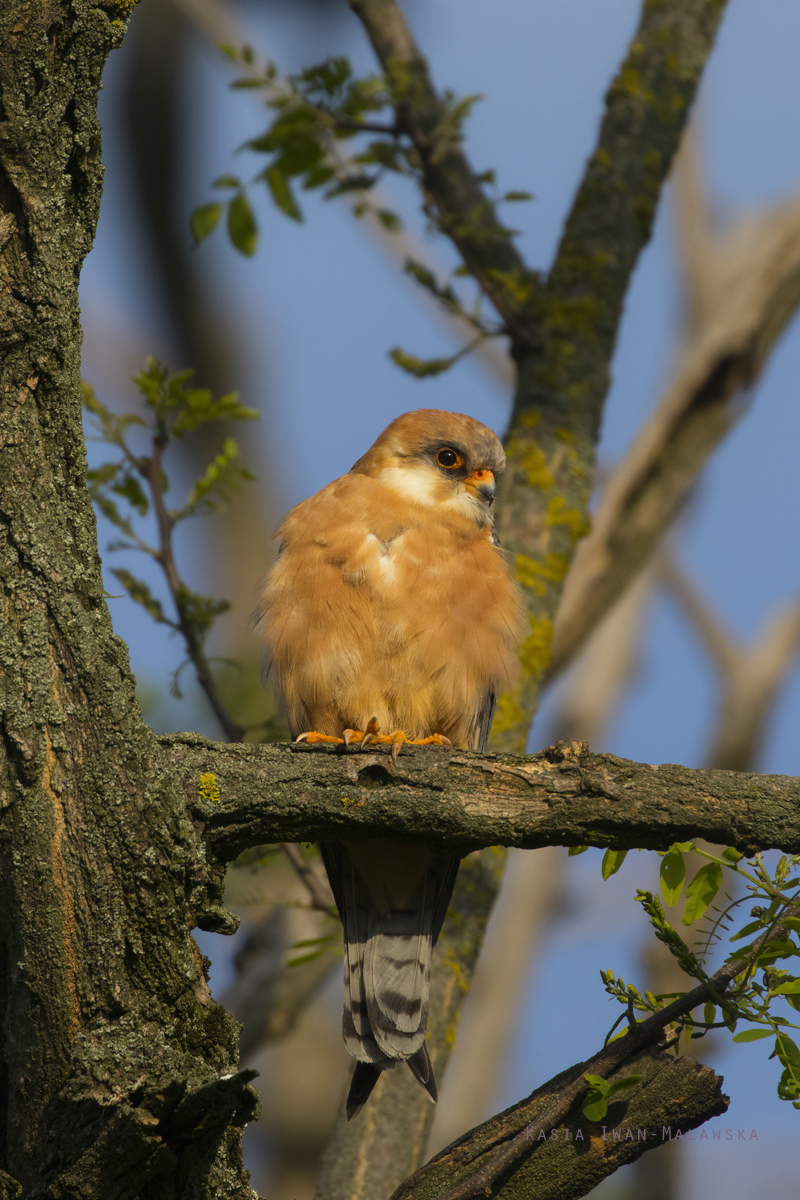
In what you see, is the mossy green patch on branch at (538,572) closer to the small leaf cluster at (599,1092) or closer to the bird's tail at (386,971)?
the bird's tail at (386,971)

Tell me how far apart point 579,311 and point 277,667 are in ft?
6.71

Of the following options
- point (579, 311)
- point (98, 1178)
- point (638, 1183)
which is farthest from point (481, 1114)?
point (98, 1178)

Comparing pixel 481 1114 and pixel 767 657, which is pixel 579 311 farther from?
pixel 481 1114

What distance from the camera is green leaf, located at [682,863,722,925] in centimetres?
212

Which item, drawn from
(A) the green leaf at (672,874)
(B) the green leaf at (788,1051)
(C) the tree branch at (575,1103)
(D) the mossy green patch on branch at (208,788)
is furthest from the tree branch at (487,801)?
(B) the green leaf at (788,1051)

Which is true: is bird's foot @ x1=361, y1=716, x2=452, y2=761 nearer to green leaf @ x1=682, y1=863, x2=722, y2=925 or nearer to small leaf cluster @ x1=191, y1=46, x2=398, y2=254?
green leaf @ x1=682, y1=863, x2=722, y2=925

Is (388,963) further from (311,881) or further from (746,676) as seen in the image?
(746,676)

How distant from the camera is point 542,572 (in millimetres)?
4035

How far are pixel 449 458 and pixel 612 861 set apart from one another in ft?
6.60

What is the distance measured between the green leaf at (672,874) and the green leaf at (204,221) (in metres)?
3.24

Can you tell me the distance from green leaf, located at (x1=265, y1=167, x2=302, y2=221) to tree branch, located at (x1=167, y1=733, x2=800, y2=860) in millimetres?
2756

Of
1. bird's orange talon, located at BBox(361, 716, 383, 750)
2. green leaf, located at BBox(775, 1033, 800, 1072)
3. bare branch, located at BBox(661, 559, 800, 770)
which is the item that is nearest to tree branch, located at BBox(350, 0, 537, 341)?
bird's orange talon, located at BBox(361, 716, 383, 750)

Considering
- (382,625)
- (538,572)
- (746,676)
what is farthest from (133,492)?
(746,676)

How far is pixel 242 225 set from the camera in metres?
4.34
